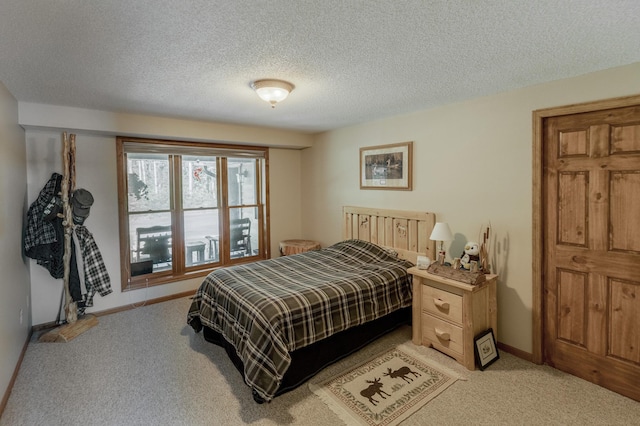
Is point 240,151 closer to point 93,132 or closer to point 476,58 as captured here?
point 93,132

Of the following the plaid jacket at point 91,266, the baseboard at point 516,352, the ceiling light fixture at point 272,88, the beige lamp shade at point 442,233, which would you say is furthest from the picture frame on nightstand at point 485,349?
the plaid jacket at point 91,266

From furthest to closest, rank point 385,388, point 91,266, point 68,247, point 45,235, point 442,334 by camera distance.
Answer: point 91,266, point 68,247, point 45,235, point 442,334, point 385,388

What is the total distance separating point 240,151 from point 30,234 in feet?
8.43

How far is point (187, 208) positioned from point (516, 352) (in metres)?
4.09

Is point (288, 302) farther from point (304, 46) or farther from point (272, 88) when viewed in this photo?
point (304, 46)

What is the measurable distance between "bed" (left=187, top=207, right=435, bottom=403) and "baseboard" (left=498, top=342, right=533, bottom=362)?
A: 87 cm

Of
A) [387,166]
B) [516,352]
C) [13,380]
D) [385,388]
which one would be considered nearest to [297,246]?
[387,166]

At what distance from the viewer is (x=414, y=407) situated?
2109 millimetres

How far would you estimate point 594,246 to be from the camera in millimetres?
2334

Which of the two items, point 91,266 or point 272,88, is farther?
point 91,266

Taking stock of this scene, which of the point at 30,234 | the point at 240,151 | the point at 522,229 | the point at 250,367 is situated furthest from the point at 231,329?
the point at 240,151

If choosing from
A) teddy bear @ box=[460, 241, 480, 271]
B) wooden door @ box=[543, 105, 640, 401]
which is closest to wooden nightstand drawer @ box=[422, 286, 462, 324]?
teddy bear @ box=[460, 241, 480, 271]

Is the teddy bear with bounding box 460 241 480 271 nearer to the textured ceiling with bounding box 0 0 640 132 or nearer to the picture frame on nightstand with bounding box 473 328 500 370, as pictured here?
the picture frame on nightstand with bounding box 473 328 500 370

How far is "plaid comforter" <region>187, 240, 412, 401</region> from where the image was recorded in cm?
218
